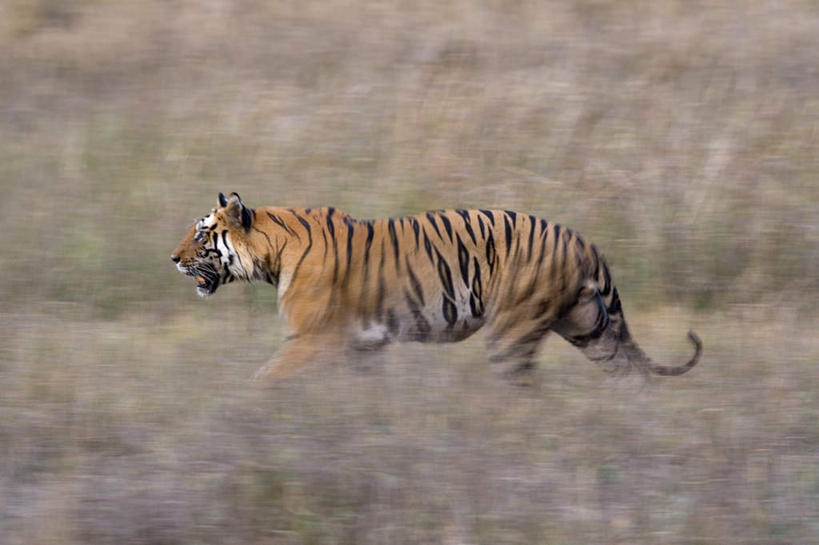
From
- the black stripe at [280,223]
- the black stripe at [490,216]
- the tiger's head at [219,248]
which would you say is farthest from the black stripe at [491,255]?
the tiger's head at [219,248]

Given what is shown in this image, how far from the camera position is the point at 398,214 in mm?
8250

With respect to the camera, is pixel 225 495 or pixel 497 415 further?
pixel 497 415

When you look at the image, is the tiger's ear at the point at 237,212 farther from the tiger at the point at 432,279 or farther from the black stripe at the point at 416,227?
the black stripe at the point at 416,227

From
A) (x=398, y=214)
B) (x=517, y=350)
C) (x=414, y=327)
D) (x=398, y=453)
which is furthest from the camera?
(x=398, y=214)

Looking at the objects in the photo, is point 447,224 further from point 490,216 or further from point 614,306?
point 614,306

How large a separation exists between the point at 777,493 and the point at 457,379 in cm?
142

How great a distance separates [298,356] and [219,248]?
907 millimetres

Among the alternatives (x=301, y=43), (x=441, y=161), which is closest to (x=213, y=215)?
(x=441, y=161)

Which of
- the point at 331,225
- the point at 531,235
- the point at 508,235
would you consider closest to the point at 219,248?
the point at 331,225

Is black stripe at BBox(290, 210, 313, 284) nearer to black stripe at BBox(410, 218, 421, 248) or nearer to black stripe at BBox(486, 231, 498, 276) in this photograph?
black stripe at BBox(410, 218, 421, 248)

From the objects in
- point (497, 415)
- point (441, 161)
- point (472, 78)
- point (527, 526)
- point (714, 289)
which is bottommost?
point (527, 526)

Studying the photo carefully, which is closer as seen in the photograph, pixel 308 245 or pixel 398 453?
pixel 398 453

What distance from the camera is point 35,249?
7883 millimetres

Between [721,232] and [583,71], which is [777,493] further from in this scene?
[583,71]
